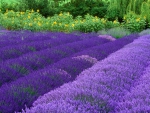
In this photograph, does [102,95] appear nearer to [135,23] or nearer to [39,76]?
[39,76]

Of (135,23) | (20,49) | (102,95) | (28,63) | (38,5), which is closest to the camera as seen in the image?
(102,95)

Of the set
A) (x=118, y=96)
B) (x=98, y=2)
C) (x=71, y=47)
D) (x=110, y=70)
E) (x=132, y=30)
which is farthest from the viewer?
(x=98, y=2)

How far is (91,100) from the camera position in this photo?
3.87m

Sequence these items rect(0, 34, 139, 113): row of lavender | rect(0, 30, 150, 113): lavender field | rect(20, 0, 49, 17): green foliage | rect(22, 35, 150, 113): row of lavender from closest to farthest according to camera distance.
→ 1. rect(22, 35, 150, 113): row of lavender
2. rect(0, 30, 150, 113): lavender field
3. rect(0, 34, 139, 113): row of lavender
4. rect(20, 0, 49, 17): green foliage

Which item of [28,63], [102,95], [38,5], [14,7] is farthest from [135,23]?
[102,95]

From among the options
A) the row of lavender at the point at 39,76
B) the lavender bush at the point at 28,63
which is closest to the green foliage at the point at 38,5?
the lavender bush at the point at 28,63

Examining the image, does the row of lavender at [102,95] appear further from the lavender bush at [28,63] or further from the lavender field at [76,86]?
the lavender bush at [28,63]

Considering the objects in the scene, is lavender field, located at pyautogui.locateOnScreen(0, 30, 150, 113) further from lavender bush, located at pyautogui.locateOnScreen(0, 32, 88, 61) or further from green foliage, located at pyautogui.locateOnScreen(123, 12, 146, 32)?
green foliage, located at pyautogui.locateOnScreen(123, 12, 146, 32)

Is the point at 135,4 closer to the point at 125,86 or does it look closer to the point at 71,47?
the point at 71,47

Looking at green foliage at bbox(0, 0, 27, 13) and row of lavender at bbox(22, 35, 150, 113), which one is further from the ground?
row of lavender at bbox(22, 35, 150, 113)

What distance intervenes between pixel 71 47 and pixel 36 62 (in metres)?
2.51

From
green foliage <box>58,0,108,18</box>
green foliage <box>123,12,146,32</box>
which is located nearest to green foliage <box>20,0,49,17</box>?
green foliage <box>58,0,108,18</box>

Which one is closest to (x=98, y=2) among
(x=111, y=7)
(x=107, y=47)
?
(x=111, y=7)

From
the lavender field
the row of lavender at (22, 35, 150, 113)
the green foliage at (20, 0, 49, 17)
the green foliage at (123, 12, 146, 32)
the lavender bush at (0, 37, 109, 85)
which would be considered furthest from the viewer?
the green foliage at (20, 0, 49, 17)
